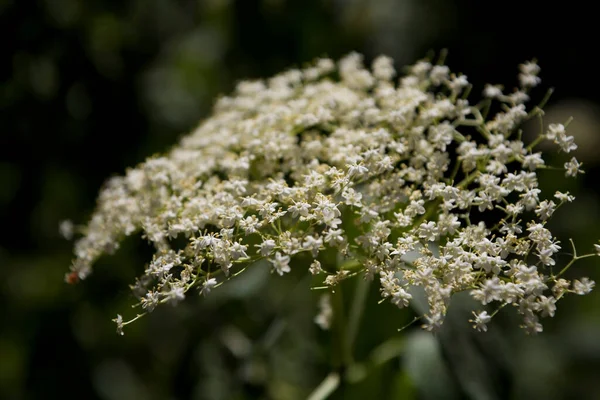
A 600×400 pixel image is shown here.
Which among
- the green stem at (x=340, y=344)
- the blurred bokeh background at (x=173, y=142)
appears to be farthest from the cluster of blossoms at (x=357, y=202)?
the blurred bokeh background at (x=173, y=142)

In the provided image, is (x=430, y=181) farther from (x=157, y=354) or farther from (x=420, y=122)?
(x=157, y=354)

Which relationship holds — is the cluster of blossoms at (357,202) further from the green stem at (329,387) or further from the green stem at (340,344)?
the green stem at (329,387)

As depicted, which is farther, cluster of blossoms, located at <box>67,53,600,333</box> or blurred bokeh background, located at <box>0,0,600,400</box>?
blurred bokeh background, located at <box>0,0,600,400</box>

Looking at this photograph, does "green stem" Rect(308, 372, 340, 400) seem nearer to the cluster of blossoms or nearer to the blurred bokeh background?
the blurred bokeh background

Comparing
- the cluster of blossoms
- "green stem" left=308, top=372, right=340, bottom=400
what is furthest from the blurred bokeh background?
the cluster of blossoms

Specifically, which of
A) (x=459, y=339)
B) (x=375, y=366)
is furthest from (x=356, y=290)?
(x=459, y=339)

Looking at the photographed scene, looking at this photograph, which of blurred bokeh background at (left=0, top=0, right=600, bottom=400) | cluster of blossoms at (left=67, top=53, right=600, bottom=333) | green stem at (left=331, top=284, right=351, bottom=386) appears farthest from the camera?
blurred bokeh background at (left=0, top=0, right=600, bottom=400)
